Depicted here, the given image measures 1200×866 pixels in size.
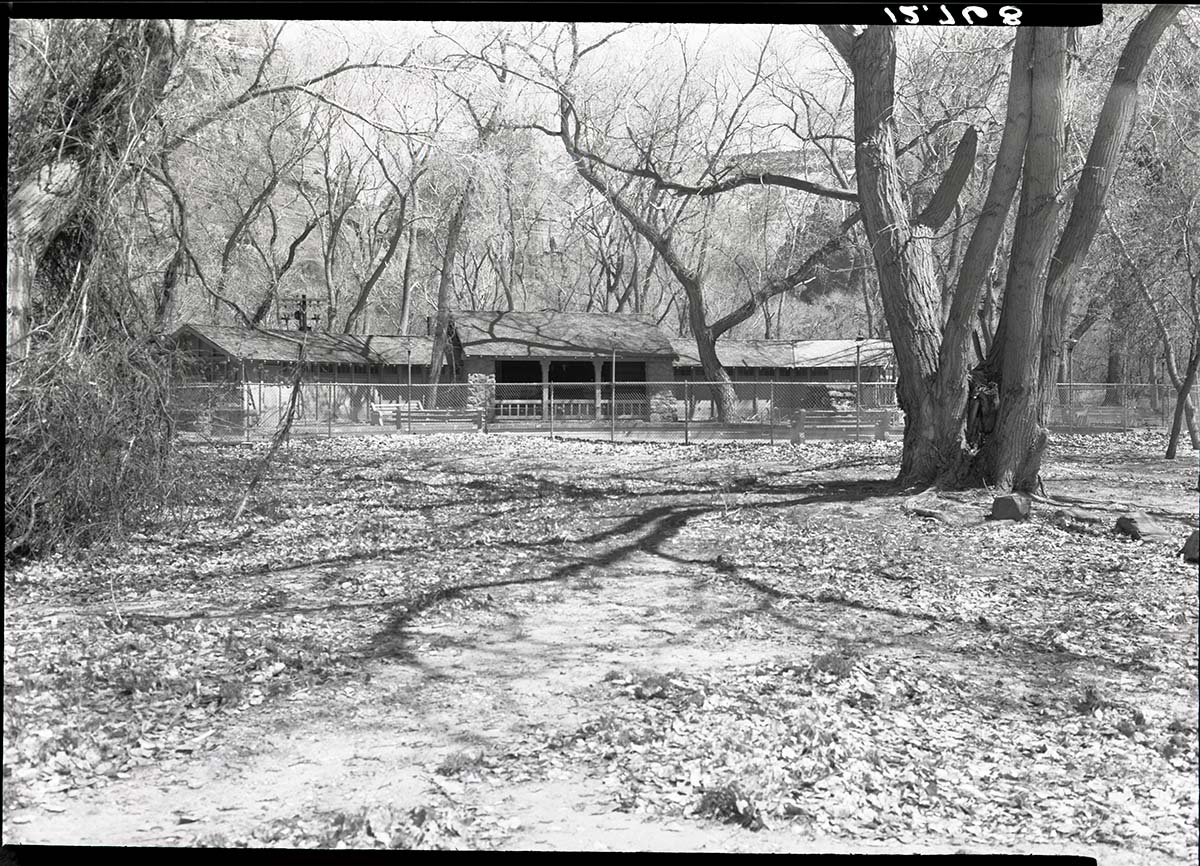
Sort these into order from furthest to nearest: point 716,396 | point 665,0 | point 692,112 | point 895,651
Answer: point 716,396
point 692,112
point 895,651
point 665,0

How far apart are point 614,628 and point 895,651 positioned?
165cm

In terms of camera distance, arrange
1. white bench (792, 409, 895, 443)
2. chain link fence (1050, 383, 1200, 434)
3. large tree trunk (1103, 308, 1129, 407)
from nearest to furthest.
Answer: white bench (792, 409, 895, 443) → chain link fence (1050, 383, 1200, 434) → large tree trunk (1103, 308, 1129, 407)

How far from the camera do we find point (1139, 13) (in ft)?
31.4

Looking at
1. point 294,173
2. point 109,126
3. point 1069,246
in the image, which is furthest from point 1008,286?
point 294,173

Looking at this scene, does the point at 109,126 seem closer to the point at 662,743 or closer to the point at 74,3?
the point at 74,3

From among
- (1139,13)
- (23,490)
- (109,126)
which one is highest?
(1139,13)

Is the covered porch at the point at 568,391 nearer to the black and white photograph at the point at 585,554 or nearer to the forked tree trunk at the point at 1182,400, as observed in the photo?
the black and white photograph at the point at 585,554

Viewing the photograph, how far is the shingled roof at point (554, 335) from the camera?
29844mm

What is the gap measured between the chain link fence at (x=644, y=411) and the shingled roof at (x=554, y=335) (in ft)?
4.28

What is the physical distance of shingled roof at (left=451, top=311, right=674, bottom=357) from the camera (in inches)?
1175

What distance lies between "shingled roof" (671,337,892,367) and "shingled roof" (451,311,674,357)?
65.2 inches

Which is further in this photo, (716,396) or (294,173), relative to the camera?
(716,396)

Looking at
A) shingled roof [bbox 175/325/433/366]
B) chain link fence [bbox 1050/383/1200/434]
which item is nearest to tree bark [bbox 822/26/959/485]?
chain link fence [bbox 1050/383/1200/434]

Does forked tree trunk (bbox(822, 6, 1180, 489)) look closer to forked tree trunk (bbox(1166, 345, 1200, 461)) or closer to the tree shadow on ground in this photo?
the tree shadow on ground
